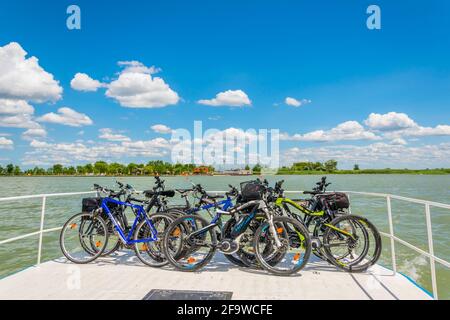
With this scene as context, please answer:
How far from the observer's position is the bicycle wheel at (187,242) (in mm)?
3367

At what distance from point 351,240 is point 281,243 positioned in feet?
2.68

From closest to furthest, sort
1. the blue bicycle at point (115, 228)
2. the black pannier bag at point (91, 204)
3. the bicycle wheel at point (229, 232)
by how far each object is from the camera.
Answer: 1. the bicycle wheel at point (229, 232)
2. the blue bicycle at point (115, 228)
3. the black pannier bag at point (91, 204)

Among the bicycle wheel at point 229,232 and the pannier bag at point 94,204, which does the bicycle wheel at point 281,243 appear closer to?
the bicycle wheel at point 229,232

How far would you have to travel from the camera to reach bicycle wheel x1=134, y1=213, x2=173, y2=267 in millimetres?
3596

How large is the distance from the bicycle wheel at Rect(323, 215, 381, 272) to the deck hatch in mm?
1350

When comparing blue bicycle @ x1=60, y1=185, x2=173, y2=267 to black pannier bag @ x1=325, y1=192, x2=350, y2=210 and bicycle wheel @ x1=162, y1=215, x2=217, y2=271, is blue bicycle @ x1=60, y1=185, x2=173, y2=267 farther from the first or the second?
black pannier bag @ x1=325, y1=192, x2=350, y2=210

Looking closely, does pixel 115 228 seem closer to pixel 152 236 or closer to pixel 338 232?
pixel 152 236

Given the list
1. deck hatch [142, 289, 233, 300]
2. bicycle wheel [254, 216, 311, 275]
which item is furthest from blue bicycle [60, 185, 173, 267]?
bicycle wheel [254, 216, 311, 275]

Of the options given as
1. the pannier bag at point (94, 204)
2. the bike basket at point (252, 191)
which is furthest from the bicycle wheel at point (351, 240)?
the pannier bag at point (94, 204)

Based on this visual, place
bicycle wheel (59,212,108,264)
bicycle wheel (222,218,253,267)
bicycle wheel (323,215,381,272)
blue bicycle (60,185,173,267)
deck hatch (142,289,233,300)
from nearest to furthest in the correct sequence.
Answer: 1. deck hatch (142,289,233,300)
2. bicycle wheel (323,215,381,272)
3. bicycle wheel (222,218,253,267)
4. blue bicycle (60,185,173,267)
5. bicycle wheel (59,212,108,264)

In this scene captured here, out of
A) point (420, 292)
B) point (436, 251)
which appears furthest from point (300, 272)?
point (436, 251)

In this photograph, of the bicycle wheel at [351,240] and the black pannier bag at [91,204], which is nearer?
the bicycle wheel at [351,240]

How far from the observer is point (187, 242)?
11.3 ft

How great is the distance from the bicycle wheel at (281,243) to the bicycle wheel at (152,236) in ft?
3.43
